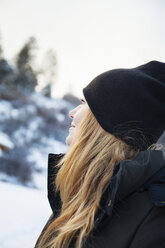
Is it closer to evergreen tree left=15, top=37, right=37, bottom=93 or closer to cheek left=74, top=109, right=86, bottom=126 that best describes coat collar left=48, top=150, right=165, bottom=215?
cheek left=74, top=109, right=86, bottom=126

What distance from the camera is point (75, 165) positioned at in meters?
1.28

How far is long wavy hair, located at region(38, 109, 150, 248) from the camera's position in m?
1.09

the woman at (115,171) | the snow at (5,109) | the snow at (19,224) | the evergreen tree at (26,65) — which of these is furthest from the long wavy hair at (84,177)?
the evergreen tree at (26,65)

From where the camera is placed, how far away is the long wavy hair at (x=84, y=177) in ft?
3.58

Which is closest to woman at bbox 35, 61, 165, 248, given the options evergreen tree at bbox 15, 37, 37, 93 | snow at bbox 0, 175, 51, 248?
snow at bbox 0, 175, 51, 248

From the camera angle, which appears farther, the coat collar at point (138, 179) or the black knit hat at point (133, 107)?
the black knit hat at point (133, 107)

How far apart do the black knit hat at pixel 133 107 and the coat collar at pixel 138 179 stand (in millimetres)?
143

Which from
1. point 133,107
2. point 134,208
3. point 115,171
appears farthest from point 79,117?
point 134,208

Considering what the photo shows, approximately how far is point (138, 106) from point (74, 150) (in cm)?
48

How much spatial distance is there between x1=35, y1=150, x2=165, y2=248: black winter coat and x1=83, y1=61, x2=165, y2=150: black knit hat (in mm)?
152

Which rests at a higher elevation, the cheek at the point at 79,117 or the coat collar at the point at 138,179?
the cheek at the point at 79,117

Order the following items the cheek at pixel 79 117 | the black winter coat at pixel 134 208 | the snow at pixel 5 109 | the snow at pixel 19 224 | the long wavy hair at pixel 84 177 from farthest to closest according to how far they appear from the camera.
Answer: the snow at pixel 5 109, the snow at pixel 19 224, the cheek at pixel 79 117, the long wavy hair at pixel 84 177, the black winter coat at pixel 134 208

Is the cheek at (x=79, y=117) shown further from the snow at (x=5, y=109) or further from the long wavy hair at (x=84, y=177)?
the snow at (x=5, y=109)

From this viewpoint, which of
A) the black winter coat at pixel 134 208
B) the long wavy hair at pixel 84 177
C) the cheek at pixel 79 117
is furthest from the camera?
the cheek at pixel 79 117
